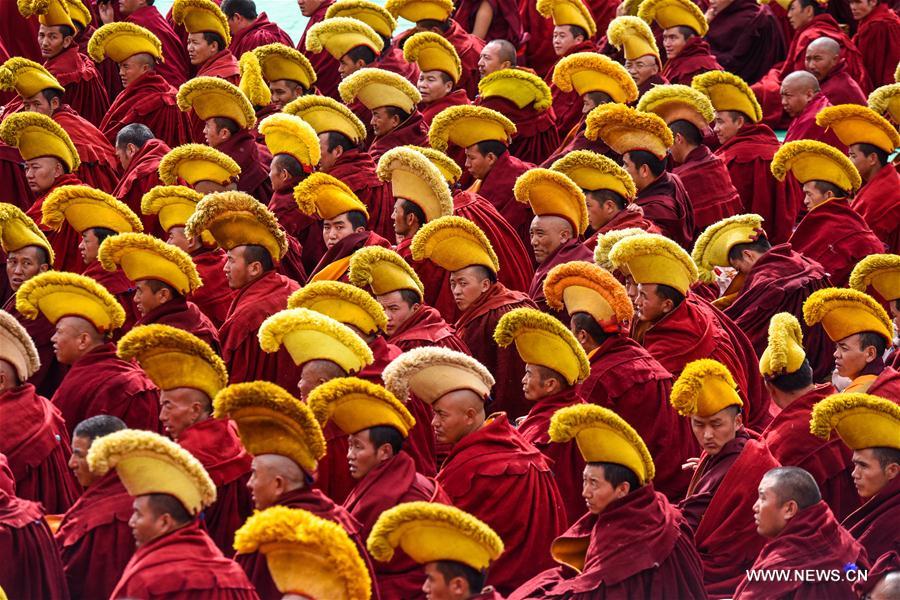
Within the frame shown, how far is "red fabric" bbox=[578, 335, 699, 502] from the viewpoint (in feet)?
30.5

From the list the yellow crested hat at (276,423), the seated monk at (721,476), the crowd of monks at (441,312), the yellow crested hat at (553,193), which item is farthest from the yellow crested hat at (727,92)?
the yellow crested hat at (276,423)

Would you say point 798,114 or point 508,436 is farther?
point 798,114

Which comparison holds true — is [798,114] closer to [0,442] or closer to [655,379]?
[655,379]

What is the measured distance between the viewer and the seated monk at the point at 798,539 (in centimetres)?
761

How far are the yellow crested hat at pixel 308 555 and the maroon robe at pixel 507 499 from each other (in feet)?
5.06

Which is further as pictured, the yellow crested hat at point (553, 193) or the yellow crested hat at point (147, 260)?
the yellow crested hat at point (553, 193)

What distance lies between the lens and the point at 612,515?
7.79 m

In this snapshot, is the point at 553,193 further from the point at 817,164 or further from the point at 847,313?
the point at 847,313

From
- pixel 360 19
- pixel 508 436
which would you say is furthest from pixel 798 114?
pixel 508 436

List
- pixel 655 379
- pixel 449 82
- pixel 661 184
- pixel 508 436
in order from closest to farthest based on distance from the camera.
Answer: pixel 508 436
pixel 655 379
pixel 661 184
pixel 449 82

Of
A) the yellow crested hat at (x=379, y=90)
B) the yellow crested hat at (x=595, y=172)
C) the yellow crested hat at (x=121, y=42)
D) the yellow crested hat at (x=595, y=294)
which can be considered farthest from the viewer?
the yellow crested hat at (x=121, y=42)

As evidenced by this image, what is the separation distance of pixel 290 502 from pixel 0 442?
1705mm

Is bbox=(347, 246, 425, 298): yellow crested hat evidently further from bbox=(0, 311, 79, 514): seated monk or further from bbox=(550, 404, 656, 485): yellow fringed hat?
bbox=(550, 404, 656, 485): yellow fringed hat

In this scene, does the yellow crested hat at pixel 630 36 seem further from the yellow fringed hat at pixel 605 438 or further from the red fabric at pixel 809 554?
the red fabric at pixel 809 554
